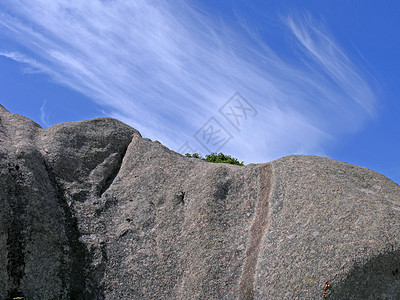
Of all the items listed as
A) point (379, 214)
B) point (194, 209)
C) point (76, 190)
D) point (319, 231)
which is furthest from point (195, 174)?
point (379, 214)

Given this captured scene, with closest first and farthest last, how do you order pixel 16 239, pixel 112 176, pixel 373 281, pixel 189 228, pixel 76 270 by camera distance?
pixel 373 281 < pixel 16 239 < pixel 76 270 < pixel 189 228 < pixel 112 176

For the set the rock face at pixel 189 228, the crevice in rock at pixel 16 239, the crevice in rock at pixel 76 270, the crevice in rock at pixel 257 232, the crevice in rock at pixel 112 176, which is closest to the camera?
the rock face at pixel 189 228

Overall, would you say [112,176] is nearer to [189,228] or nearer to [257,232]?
[189,228]

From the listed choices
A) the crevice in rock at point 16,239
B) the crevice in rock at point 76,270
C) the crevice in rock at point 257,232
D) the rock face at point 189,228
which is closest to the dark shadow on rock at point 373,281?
the rock face at point 189,228

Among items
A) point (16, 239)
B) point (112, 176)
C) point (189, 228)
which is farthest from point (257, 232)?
point (16, 239)

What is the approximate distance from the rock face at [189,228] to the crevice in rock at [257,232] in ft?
0.11

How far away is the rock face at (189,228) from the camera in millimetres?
9469

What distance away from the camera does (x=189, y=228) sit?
11695mm

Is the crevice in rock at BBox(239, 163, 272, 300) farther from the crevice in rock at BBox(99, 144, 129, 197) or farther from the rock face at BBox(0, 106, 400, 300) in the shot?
the crevice in rock at BBox(99, 144, 129, 197)

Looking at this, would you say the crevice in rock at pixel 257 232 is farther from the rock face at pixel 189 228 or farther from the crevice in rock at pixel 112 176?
the crevice in rock at pixel 112 176

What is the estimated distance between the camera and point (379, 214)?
32.9 ft

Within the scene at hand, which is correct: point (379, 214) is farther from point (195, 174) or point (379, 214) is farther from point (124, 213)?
point (124, 213)

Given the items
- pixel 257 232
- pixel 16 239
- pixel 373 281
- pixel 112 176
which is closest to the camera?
pixel 373 281

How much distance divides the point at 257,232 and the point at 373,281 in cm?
298
